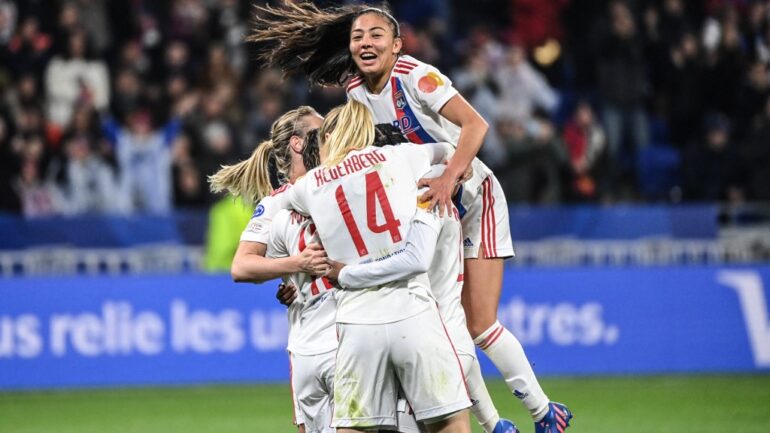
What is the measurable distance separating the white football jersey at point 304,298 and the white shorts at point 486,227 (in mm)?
961

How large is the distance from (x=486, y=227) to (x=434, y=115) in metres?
0.69

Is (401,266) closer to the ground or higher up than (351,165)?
closer to the ground

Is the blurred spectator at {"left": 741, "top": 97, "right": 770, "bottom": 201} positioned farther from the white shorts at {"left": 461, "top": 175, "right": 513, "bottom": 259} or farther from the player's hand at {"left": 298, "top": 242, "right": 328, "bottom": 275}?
the player's hand at {"left": 298, "top": 242, "right": 328, "bottom": 275}

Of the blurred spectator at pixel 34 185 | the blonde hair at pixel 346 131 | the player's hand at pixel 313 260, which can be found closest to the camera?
the blonde hair at pixel 346 131

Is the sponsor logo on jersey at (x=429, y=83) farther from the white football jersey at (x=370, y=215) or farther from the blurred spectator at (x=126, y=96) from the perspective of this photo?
the blurred spectator at (x=126, y=96)

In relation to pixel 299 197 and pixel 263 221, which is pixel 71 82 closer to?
pixel 263 221

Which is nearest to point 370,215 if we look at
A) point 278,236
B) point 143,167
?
point 278,236

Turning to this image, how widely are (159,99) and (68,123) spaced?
3.62ft

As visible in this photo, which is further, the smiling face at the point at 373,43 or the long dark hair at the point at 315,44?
the long dark hair at the point at 315,44

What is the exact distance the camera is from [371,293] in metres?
5.73

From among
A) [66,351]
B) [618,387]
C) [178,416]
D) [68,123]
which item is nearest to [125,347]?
[66,351]

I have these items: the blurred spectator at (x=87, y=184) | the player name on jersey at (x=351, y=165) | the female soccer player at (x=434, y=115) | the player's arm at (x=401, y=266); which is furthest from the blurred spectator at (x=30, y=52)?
the player's arm at (x=401, y=266)

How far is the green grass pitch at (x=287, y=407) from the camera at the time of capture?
390 inches

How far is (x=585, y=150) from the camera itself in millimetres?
15953
